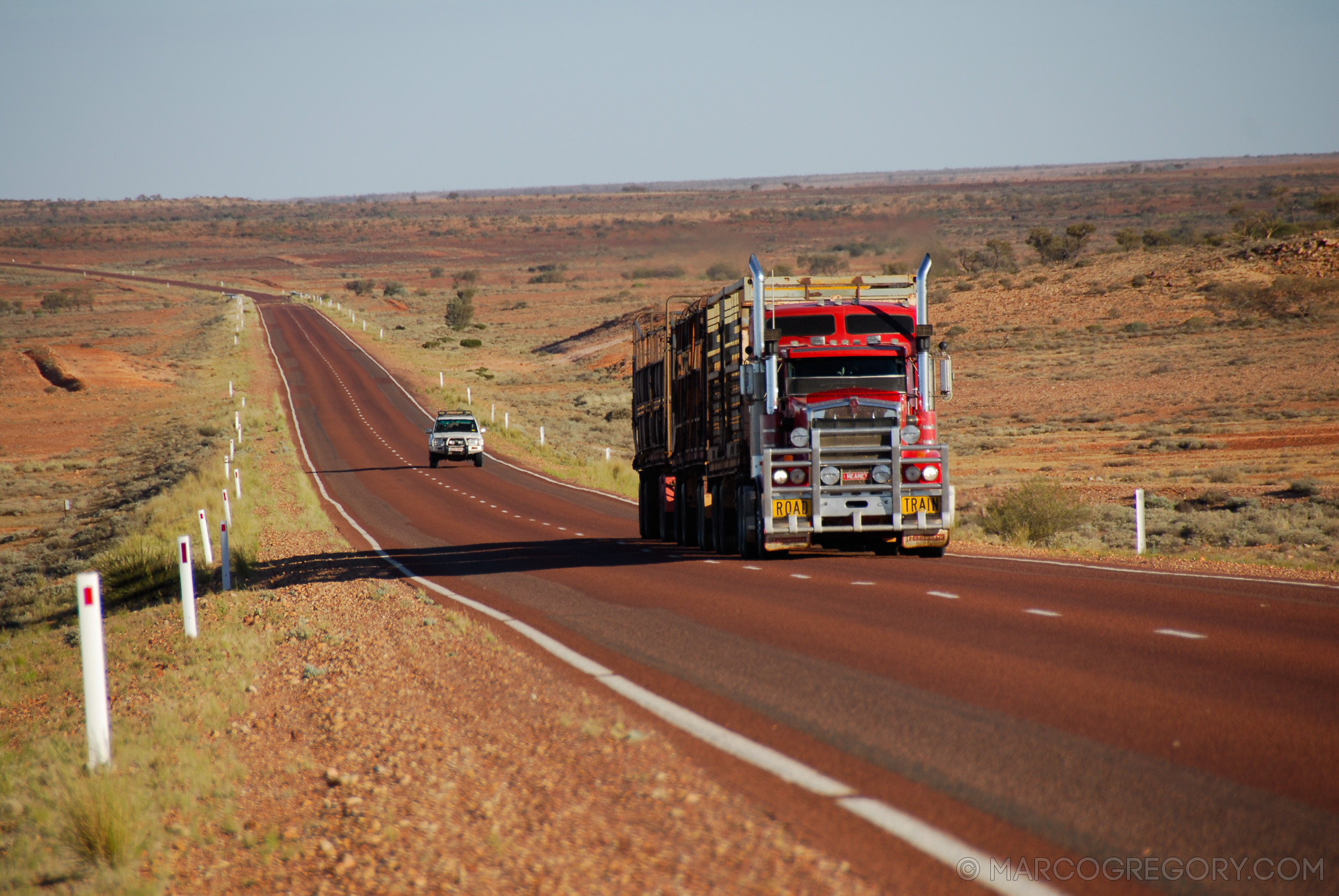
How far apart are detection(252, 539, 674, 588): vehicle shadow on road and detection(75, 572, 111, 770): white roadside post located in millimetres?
10152

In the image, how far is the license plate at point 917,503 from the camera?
17000 mm

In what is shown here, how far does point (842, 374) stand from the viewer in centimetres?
1777

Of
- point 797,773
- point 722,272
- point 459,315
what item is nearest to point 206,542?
point 722,272

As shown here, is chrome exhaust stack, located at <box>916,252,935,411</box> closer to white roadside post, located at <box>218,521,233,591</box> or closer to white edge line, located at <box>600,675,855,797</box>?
white edge line, located at <box>600,675,855,797</box>

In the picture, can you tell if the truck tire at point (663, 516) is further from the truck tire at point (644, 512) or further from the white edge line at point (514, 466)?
the white edge line at point (514, 466)

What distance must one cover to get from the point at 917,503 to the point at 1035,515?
29.6 ft

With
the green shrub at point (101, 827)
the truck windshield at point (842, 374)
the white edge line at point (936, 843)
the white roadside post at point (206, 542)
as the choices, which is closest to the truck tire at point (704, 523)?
the truck windshield at point (842, 374)

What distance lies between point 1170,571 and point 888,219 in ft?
32.6

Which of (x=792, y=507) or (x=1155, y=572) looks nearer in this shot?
(x=1155, y=572)

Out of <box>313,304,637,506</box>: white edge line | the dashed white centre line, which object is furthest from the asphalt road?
<box>313,304,637,506</box>: white edge line

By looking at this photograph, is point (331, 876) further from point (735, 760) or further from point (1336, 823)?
point (1336, 823)

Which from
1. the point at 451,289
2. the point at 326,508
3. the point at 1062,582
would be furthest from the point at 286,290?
the point at 1062,582

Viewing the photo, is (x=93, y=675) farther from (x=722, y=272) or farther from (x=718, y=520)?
(x=722, y=272)

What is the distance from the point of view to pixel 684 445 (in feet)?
73.6
